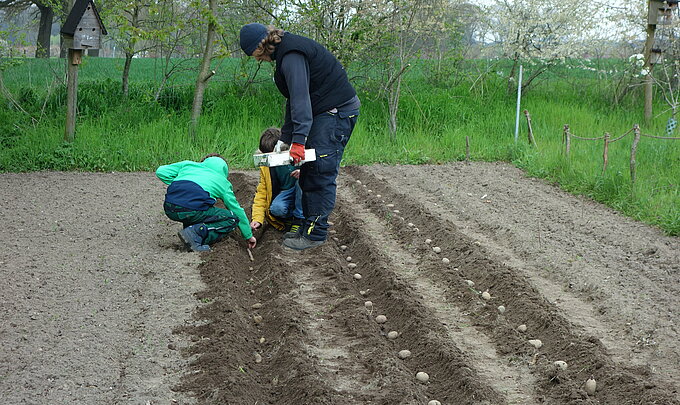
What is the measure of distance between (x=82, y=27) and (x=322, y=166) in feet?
17.2

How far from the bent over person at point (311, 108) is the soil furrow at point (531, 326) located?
1.05 meters

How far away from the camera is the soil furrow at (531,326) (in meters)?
4.24

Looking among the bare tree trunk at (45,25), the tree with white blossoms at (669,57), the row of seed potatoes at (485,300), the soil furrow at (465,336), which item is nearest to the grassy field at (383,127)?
the tree with white blossoms at (669,57)

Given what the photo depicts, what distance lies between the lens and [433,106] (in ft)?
45.3

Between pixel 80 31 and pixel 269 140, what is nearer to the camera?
pixel 269 140

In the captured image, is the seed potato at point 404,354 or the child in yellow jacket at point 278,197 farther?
the child in yellow jacket at point 278,197

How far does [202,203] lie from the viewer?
6.36m

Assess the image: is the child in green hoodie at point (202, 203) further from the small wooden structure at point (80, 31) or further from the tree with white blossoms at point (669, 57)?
the tree with white blossoms at point (669, 57)

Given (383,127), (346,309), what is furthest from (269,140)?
(383,127)

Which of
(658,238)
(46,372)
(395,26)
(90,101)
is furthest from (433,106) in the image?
(46,372)

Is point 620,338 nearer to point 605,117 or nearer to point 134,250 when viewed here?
point 134,250

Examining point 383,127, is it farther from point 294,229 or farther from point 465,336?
point 465,336

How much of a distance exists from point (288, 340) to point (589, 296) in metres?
2.40

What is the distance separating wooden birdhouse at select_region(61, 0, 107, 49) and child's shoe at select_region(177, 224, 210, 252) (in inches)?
178
